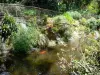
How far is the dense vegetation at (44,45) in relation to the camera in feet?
32.0

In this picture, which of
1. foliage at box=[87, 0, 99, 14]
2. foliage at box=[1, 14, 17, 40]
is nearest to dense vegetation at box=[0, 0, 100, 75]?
foliage at box=[1, 14, 17, 40]

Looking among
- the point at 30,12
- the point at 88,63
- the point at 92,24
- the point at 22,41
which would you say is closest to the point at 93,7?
the point at 92,24

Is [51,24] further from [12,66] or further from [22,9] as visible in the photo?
[12,66]

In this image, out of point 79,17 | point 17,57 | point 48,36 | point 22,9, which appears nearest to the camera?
point 17,57

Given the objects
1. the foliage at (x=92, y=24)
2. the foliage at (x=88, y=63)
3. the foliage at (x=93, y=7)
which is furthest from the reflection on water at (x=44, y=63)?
the foliage at (x=93, y=7)

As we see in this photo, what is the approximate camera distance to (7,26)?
1427cm

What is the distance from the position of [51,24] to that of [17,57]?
4834mm

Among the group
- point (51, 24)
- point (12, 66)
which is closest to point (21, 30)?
point (12, 66)

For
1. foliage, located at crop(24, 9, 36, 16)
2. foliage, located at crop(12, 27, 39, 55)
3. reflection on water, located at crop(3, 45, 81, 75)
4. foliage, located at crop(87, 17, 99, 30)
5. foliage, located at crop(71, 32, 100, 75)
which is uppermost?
foliage, located at crop(24, 9, 36, 16)

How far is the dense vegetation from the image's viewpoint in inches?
384

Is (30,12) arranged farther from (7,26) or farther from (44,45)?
(7,26)

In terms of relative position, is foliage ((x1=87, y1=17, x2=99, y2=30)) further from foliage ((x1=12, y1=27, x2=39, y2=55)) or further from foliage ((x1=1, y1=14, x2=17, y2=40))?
foliage ((x1=1, y1=14, x2=17, y2=40))

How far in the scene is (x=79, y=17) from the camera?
2183cm

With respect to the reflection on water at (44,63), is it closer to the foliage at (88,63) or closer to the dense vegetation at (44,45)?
the dense vegetation at (44,45)
